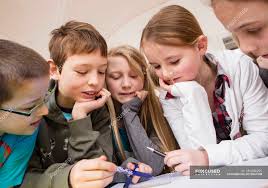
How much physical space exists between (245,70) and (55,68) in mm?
469

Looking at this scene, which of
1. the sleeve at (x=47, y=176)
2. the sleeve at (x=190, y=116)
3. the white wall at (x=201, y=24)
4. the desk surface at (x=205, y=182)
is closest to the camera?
the desk surface at (x=205, y=182)

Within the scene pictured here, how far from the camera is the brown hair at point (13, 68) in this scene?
641 millimetres

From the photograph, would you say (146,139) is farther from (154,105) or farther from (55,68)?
(55,68)

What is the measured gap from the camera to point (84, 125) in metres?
0.73

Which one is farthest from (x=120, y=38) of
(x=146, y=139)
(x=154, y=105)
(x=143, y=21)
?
(x=146, y=139)

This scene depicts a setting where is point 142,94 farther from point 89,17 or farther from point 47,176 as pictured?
point 89,17

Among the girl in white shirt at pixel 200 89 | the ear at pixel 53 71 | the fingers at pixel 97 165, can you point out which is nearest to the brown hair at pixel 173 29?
the girl in white shirt at pixel 200 89

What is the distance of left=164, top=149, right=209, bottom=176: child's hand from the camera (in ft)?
2.11

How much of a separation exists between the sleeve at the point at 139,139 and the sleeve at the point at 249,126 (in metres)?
0.14

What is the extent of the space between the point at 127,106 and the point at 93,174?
0.94 feet

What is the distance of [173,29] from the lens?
0.80 metres

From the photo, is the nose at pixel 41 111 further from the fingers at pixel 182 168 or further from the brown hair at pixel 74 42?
the fingers at pixel 182 168

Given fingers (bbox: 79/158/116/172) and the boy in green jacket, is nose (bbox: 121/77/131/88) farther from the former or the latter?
fingers (bbox: 79/158/116/172)

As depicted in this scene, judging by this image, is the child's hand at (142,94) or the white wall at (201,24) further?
the white wall at (201,24)
